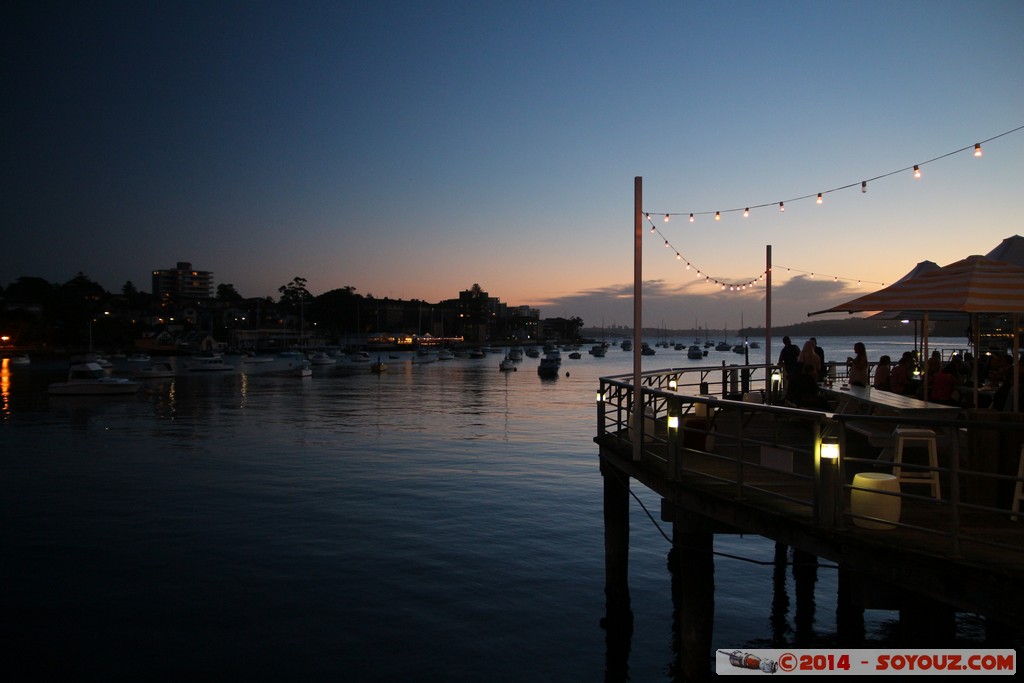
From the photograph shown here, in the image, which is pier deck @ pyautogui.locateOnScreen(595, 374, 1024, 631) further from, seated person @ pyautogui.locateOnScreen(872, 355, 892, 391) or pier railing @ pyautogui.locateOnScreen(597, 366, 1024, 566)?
seated person @ pyautogui.locateOnScreen(872, 355, 892, 391)

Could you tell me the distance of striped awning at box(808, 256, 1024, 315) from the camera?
870 centimetres

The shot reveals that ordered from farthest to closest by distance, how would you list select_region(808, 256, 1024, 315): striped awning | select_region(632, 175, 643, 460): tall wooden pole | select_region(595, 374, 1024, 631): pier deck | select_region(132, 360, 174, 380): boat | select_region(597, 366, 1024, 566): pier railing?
select_region(132, 360, 174, 380): boat
select_region(632, 175, 643, 460): tall wooden pole
select_region(808, 256, 1024, 315): striped awning
select_region(597, 366, 1024, 566): pier railing
select_region(595, 374, 1024, 631): pier deck

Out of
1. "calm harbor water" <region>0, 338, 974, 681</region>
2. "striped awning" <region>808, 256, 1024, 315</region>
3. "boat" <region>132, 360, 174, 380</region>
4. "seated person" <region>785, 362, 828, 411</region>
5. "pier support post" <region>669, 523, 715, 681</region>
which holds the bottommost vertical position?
"calm harbor water" <region>0, 338, 974, 681</region>

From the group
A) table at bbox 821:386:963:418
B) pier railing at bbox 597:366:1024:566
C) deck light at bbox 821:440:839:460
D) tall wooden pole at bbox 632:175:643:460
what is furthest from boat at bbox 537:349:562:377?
deck light at bbox 821:440:839:460

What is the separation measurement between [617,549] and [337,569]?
261 inches

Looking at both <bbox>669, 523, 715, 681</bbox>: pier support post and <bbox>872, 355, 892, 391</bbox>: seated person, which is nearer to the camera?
<bbox>669, 523, 715, 681</bbox>: pier support post

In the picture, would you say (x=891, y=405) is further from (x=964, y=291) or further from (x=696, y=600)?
(x=696, y=600)

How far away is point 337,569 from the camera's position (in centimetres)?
1612

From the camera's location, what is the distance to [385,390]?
243 ft

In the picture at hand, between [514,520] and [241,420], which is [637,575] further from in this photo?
[241,420]

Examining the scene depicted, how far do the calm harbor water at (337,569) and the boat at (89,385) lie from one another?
30503mm

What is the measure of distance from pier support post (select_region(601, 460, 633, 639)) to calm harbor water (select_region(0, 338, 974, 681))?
1.23 ft

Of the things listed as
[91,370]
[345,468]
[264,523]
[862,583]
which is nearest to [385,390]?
[91,370]

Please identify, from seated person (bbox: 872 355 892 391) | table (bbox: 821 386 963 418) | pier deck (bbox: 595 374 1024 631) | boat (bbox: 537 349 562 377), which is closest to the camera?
pier deck (bbox: 595 374 1024 631)
